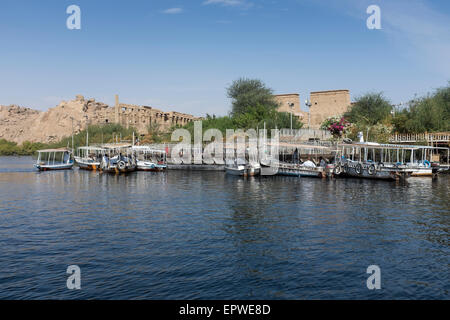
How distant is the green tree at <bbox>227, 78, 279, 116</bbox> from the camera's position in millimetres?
79556

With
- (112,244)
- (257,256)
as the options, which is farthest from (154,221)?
(257,256)

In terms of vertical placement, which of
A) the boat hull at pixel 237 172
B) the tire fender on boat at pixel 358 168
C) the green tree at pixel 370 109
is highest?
the green tree at pixel 370 109

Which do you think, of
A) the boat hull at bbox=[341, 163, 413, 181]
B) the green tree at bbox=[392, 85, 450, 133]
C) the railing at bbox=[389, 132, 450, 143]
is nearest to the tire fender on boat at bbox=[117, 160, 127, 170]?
the boat hull at bbox=[341, 163, 413, 181]

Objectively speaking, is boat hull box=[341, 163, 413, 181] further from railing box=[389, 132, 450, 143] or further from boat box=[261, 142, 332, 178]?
railing box=[389, 132, 450, 143]

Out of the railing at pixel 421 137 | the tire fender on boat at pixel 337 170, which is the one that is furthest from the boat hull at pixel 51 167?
the railing at pixel 421 137

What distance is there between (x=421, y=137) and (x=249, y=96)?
123 feet

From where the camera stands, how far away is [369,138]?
54.3 metres

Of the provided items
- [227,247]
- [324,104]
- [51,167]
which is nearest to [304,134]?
[324,104]

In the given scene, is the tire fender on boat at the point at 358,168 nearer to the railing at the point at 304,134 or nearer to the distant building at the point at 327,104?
the railing at the point at 304,134

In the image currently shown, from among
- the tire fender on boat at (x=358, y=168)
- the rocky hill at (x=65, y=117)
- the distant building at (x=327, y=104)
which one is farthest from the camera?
the rocky hill at (x=65, y=117)

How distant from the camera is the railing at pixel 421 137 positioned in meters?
48.5

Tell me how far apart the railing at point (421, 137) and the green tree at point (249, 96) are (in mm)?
29208
